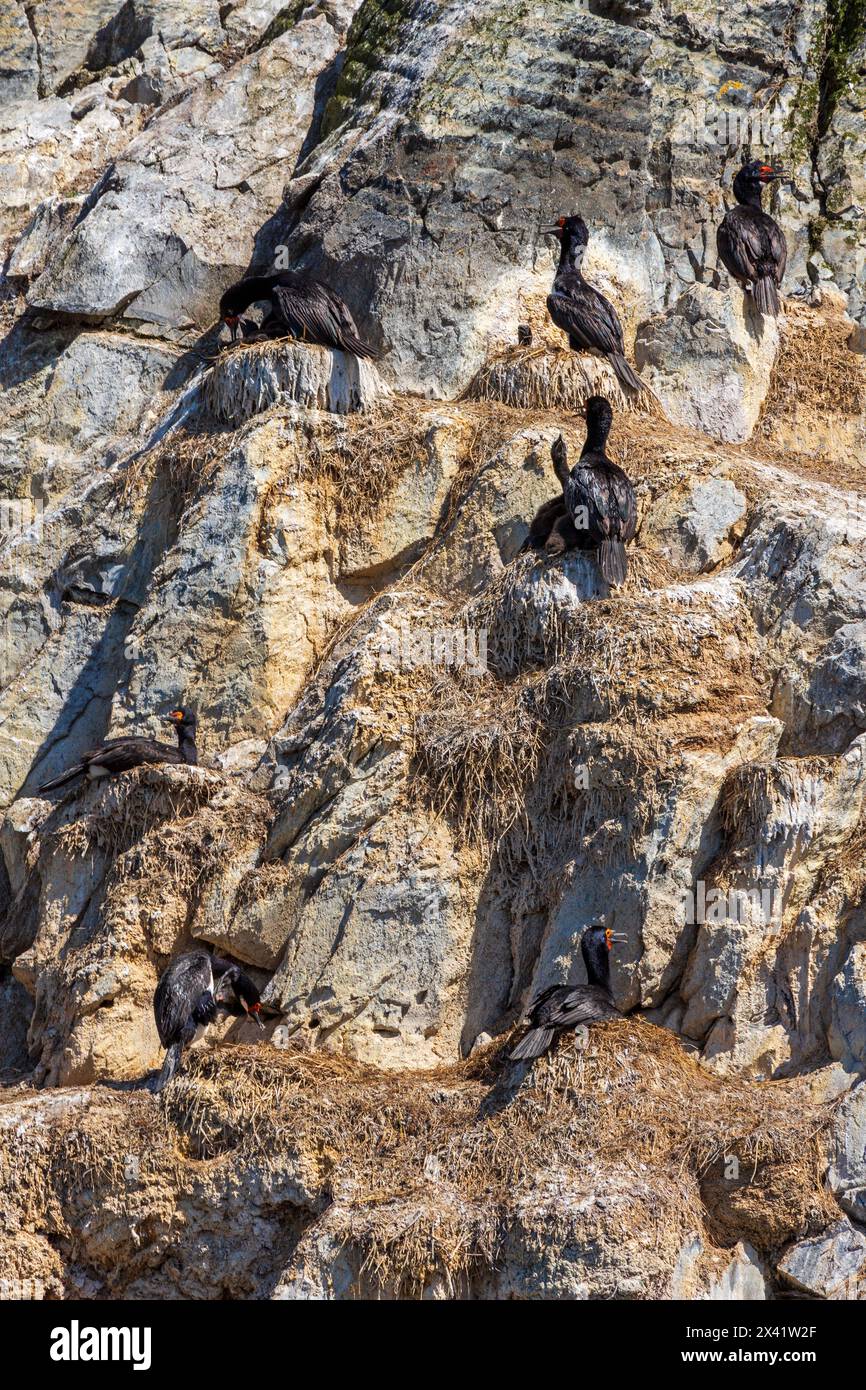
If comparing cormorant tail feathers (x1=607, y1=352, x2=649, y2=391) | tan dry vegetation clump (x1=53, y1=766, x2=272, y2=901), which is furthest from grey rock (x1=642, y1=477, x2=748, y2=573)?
tan dry vegetation clump (x1=53, y1=766, x2=272, y2=901)

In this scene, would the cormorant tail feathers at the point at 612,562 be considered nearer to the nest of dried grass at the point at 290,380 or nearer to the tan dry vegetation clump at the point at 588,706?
the tan dry vegetation clump at the point at 588,706

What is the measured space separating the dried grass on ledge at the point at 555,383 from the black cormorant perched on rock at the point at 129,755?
153 inches

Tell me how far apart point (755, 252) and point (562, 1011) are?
8.30m

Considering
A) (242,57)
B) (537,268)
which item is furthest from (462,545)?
(242,57)

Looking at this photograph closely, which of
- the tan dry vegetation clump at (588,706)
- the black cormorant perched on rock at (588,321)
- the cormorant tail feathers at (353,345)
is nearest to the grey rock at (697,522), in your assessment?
the tan dry vegetation clump at (588,706)

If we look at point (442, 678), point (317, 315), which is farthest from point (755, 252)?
point (442, 678)

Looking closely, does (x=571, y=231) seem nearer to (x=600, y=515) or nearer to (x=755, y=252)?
(x=755, y=252)

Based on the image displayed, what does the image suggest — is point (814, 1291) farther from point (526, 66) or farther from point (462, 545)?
point (526, 66)

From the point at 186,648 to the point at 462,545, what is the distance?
2316mm

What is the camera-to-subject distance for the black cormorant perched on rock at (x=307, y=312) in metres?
17.2

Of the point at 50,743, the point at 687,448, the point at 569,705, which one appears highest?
the point at 687,448

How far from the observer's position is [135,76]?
76.6ft

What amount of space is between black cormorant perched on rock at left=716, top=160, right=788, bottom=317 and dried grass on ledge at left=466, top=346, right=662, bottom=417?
166cm

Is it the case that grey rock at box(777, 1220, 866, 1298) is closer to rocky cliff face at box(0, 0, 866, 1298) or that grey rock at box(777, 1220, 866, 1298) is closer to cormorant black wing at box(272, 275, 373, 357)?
rocky cliff face at box(0, 0, 866, 1298)
